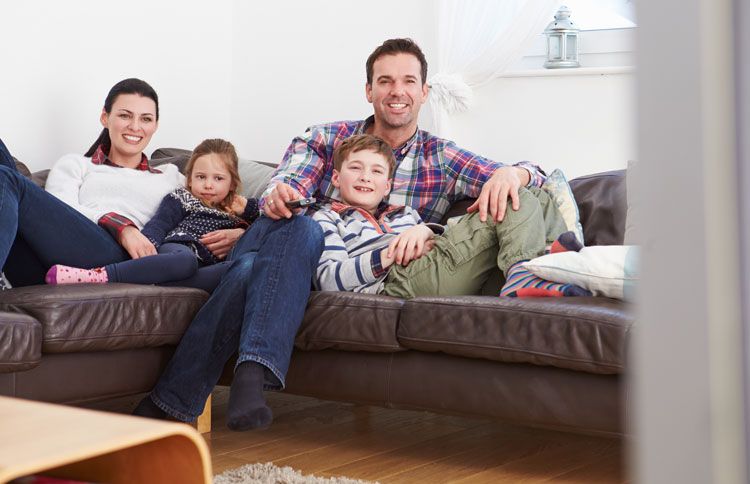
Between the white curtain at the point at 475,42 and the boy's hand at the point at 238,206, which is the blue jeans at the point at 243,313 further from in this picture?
the white curtain at the point at 475,42

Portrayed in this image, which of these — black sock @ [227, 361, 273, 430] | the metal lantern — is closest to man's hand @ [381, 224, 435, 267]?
black sock @ [227, 361, 273, 430]

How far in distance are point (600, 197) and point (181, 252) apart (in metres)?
1.21

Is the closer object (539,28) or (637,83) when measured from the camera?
(637,83)

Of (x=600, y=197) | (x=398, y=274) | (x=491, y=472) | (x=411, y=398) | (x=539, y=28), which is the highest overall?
(x=539, y=28)

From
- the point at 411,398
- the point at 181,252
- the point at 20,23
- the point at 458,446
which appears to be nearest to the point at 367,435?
the point at 458,446

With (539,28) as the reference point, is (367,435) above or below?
below

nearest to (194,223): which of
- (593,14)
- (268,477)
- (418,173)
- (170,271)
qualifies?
(170,271)

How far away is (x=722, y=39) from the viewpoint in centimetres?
28

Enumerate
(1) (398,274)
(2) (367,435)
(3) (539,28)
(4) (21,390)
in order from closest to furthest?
(4) (21,390) → (1) (398,274) → (2) (367,435) → (3) (539,28)

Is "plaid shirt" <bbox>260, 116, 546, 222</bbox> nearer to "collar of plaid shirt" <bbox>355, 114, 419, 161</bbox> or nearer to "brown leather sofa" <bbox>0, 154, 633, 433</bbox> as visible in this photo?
"collar of plaid shirt" <bbox>355, 114, 419, 161</bbox>

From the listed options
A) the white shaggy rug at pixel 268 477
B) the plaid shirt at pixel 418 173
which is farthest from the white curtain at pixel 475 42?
the white shaggy rug at pixel 268 477

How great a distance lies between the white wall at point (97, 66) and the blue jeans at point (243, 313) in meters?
1.51

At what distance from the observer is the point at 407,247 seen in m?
2.43

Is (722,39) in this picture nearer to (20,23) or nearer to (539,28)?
(539,28)
